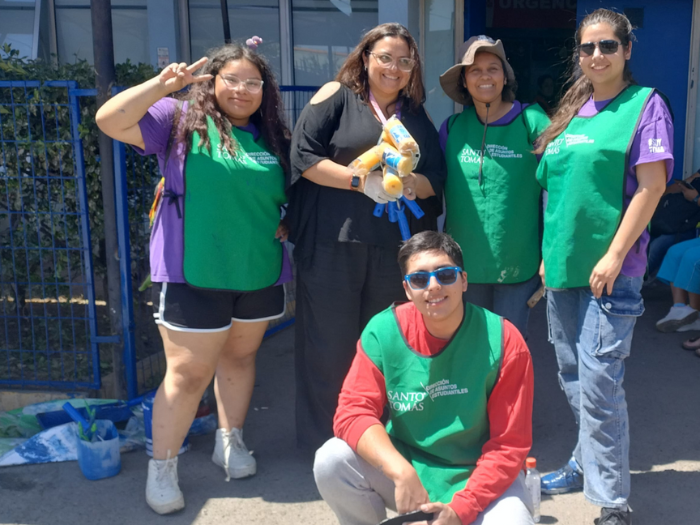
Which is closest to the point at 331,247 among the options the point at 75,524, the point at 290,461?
the point at 290,461

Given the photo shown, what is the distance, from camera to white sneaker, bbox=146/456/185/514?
309 centimetres

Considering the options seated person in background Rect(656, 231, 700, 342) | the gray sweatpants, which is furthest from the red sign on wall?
the gray sweatpants

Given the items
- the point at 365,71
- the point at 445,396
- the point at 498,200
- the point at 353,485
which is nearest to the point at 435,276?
the point at 445,396

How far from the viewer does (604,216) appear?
2.76 m

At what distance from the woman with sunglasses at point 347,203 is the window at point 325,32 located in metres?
3.93

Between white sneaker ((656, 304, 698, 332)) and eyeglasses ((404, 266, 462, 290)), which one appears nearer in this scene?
eyeglasses ((404, 266, 462, 290))

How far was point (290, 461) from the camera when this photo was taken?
3580 millimetres

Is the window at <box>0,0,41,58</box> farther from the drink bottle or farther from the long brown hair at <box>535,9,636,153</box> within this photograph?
the drink bottle

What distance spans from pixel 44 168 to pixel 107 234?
0.66m

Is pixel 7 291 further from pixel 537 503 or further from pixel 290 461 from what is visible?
pixel 537 503

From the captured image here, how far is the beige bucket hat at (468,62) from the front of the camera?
313 cm

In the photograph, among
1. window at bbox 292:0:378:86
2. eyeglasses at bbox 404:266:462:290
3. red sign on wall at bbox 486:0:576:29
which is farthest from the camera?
red sign on wall at bbox 486:0:576:29

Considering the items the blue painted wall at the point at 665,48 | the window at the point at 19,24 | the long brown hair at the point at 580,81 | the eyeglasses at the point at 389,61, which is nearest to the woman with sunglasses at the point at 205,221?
the eyeglasses at the point at 389,61

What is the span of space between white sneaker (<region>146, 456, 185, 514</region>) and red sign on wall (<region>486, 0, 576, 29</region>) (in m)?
7.64
